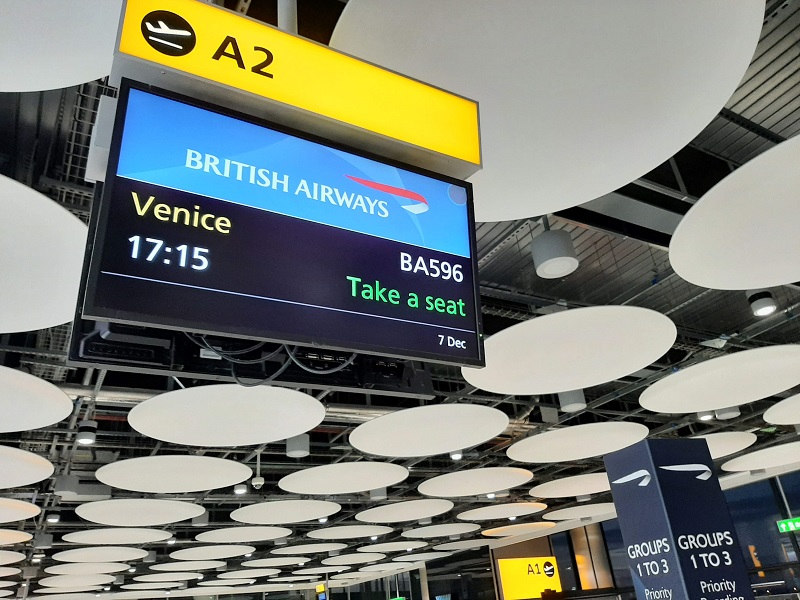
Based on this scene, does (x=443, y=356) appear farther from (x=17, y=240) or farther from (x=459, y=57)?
(x=17, y=240)

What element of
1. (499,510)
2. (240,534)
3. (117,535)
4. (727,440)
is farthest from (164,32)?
(499,510)

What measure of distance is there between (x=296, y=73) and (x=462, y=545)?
2488cm

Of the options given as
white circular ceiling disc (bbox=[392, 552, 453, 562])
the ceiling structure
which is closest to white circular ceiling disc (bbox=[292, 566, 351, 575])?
white circular ceiling disc (bbox=[392, 552, 453, 562])

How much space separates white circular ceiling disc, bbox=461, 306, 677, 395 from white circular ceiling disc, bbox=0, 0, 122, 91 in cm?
404

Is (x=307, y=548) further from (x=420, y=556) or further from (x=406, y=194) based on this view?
(x=406, y=194)

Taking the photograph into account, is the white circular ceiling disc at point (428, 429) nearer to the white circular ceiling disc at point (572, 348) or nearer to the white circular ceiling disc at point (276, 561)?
the white circular ceiling disc at point (572, 348)

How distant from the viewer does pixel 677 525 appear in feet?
17.8

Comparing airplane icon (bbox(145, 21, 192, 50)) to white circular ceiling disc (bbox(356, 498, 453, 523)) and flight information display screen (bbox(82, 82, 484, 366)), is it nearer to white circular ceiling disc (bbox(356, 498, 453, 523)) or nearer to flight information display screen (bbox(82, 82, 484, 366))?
flight information display screen (bbox(82, 82, 484, 366))

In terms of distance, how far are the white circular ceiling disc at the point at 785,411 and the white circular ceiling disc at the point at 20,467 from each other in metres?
11.0

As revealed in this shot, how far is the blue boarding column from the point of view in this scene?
5.14 meters

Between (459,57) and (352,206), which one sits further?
(459,57)

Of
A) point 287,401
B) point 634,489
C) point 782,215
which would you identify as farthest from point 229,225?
point 634,489

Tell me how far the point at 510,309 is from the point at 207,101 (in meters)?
6.33

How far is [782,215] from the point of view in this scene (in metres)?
4.63
